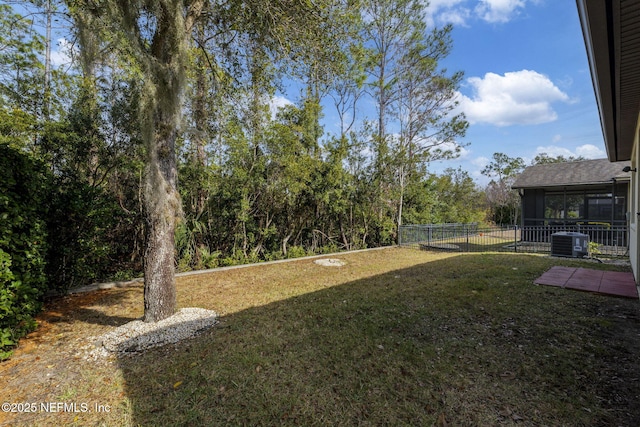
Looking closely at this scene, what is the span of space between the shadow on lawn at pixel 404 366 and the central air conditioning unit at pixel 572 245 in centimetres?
431

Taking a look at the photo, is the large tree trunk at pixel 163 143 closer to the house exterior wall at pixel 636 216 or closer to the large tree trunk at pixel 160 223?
the large tree trunk at pixel 160 223

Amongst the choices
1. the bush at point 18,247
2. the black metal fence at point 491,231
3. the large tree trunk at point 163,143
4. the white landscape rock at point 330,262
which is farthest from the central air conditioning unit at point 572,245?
the bush at point 18,247

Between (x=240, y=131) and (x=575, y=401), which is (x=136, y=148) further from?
(x=575, y=401)

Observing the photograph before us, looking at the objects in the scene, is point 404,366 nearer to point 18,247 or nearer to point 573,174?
point 18,247

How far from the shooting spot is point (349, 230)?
1000 centimetres

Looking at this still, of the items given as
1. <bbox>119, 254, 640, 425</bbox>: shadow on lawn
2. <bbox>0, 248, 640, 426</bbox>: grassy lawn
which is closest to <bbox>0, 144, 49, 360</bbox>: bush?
<bbox>0, 248, 640, 426</bbox>: grassy lawn

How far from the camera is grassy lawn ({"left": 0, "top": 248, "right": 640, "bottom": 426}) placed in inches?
74.7

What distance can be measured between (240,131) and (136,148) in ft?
7.44

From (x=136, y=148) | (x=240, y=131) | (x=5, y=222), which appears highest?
(x=240, y=131)

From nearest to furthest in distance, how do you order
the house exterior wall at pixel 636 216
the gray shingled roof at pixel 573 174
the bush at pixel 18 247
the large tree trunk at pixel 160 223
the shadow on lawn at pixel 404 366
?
1. the shadow on lawn at pixel 404 366
2. the bush at pixel 18 247
3. the large tree trunk at pixel 160 223
4. the house exterior wall at pixel 636 216
5. the gray shingled roof at pixel 573 174

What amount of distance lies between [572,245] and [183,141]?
1066 centimetres

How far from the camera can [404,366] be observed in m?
2.44

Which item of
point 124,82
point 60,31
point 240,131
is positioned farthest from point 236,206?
point 60,31

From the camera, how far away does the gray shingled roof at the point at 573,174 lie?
10.0 meters
